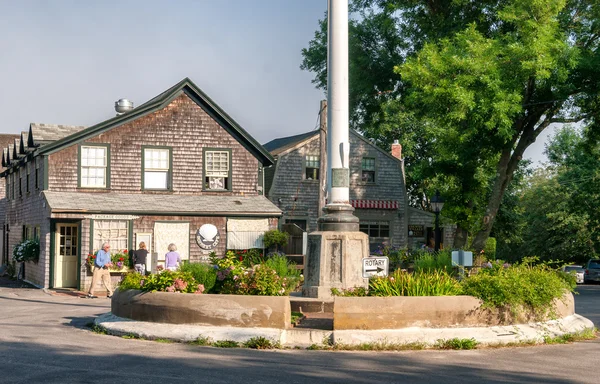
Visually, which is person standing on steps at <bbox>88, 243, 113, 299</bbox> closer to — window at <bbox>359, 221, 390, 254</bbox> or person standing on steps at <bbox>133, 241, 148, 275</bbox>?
person standing on steps at <bbox>133, 241, 148, 275</bbox>

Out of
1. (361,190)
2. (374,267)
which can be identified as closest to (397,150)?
(361,190)

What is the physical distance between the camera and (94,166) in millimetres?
29422

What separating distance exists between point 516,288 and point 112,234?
59.7 feet

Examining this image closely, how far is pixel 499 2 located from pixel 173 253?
18.6 meters

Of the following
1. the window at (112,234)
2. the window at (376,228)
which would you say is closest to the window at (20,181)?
the window at (112,234)

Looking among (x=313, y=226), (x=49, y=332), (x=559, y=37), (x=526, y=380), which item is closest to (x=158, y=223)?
(x=313, y=226)

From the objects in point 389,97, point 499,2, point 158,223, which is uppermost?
point 499,2

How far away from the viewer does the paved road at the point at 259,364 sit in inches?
390

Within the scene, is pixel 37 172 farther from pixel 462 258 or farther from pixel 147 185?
pixel 462 258

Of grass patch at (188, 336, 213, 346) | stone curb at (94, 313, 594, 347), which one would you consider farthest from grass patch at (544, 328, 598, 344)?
grass patch at (188, 336, 213, 346)

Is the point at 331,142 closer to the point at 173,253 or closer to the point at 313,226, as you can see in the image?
the point at 173,253

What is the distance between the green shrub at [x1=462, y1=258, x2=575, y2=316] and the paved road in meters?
0.88

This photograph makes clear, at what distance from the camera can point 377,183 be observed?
41688mm

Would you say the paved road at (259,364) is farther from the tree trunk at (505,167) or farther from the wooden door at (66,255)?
the tree trunk at (505,167)
